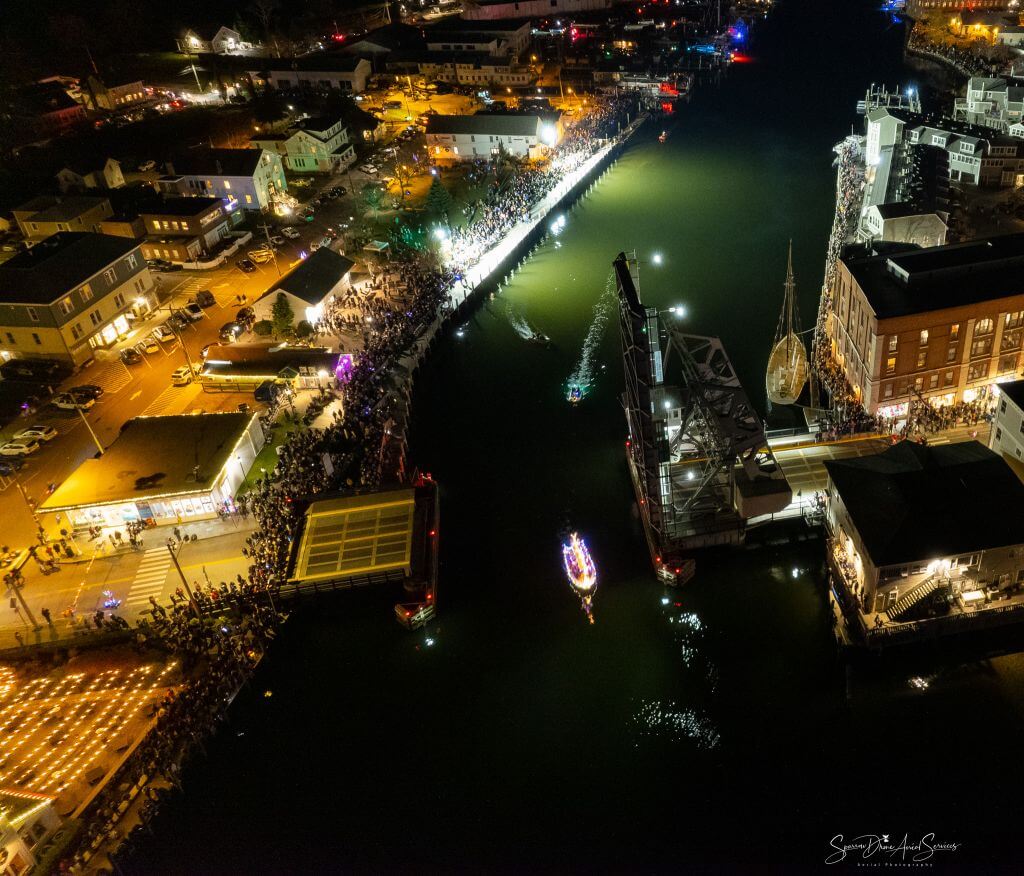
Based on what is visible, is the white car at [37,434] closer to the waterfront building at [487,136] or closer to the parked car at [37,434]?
the parked car at [37,434]

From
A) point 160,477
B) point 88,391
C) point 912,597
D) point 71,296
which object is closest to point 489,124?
point 71,296

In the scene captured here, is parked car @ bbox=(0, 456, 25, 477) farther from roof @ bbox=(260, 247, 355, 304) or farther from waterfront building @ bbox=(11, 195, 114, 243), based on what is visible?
waterfront building @ bbox=(11, 195, 114, 243)

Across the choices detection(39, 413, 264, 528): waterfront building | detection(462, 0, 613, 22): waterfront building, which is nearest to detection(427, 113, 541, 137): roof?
detection(39, 413, 264, 528): waterfront building

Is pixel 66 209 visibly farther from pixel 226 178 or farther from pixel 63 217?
pixel 226 178

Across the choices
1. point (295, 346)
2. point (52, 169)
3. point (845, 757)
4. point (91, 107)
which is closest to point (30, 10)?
point (91, 107)

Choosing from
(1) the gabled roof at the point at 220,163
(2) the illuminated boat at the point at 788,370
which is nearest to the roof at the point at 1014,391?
(2) the illuminated boat at the point at 788,370

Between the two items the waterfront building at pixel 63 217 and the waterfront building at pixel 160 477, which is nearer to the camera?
the waterfront building at pixel 160 477

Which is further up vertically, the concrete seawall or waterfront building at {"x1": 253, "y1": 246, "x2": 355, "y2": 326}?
waterfront building at {"x1": 253, "y1": 246, "x2": 355, "y2": 326}

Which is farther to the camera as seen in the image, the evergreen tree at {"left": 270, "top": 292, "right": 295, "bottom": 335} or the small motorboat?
the evergreen tree at {"left": 270, "top": 292, "right": 295, "bottom": 335}
